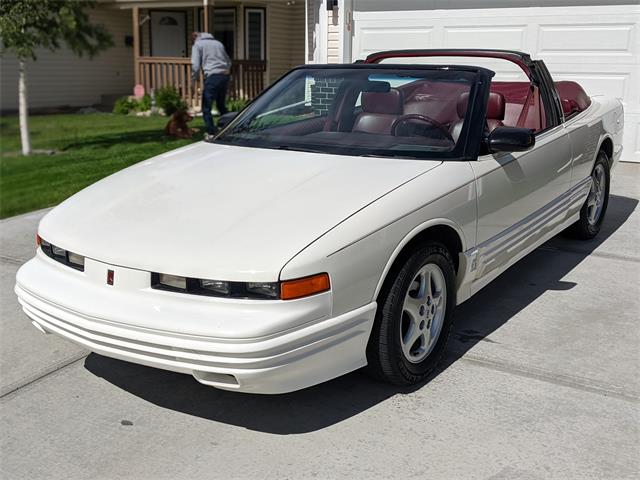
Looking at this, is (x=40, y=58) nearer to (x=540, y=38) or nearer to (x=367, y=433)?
(x=540, y=38)

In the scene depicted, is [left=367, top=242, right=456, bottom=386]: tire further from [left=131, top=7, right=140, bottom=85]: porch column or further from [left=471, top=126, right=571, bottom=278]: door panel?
[left=131, top=7, right=140, bottom=85]: porch column

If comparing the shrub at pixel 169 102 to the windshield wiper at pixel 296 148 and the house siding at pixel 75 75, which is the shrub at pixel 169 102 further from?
the windshield wiper at pixel 296 148

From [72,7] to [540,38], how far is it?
241 inches

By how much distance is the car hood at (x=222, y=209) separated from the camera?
3086 millimetres

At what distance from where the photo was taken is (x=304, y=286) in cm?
300

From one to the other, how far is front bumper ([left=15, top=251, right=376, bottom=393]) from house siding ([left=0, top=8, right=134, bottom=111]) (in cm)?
229

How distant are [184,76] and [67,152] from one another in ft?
27.2

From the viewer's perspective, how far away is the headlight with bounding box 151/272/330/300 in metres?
2.98

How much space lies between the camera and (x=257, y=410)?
352cm

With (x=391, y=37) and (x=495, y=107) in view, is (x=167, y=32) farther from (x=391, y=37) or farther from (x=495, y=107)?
(x=495, y=107)

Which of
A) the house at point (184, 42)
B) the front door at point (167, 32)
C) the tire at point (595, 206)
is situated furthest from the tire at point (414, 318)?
the front door at point (167, 32)

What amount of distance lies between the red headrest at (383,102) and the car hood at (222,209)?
0.56 m

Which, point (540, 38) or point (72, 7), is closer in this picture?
point (540, 38)

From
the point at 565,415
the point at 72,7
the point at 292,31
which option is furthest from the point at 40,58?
the point at 292,31
